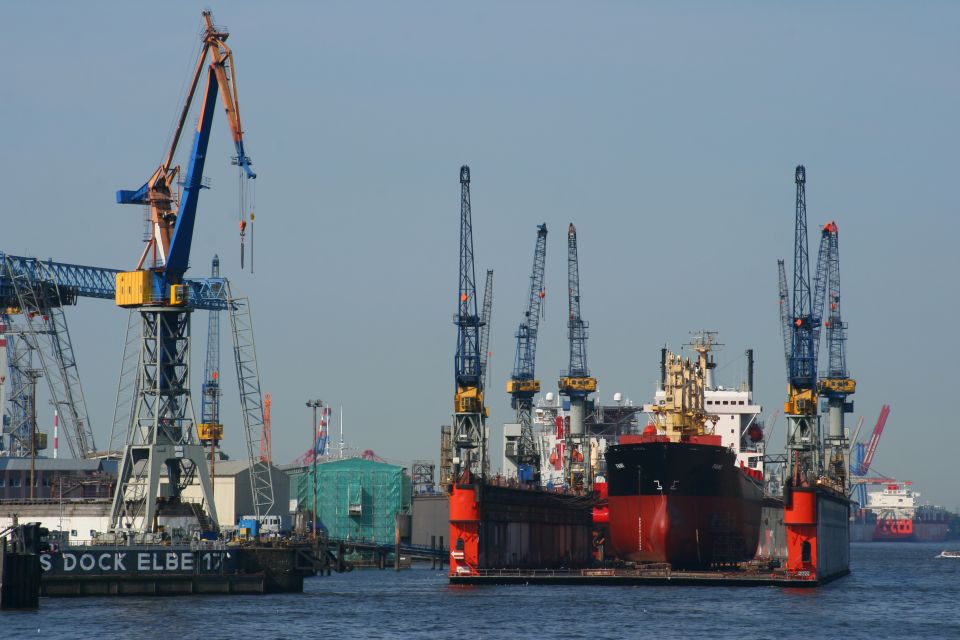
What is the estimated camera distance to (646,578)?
311 ft

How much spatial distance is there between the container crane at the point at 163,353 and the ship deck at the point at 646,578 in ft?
56.9

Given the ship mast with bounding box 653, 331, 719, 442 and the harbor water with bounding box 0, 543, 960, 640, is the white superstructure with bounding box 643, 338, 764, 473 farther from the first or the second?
the harbor water with bounding box 0, 543, 960, 640

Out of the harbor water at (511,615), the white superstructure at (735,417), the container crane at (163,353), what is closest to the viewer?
the harbor water at (511,615)

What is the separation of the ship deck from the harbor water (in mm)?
712

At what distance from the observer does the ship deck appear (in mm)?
93625

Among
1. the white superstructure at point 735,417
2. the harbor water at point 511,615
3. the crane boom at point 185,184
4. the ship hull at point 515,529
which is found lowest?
the harbor water at point 511,615

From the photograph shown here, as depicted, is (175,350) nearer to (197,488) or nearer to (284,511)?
(197,488)

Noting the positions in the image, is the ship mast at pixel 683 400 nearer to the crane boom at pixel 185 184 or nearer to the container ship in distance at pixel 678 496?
the container ship in distance at pixel 678 496

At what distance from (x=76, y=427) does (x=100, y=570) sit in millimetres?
55946

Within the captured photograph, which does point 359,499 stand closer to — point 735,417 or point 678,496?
point 735,417

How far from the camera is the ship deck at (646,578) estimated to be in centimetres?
9362

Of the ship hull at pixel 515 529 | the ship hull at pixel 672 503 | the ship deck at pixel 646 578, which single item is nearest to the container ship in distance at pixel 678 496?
the ship hull at pixel 672 503

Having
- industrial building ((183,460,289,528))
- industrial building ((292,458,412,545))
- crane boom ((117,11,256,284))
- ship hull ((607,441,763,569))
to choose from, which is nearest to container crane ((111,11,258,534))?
crane boom ((117,11,256,284))

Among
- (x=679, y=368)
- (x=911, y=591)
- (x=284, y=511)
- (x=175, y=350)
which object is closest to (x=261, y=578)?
(x=175, y=350)
